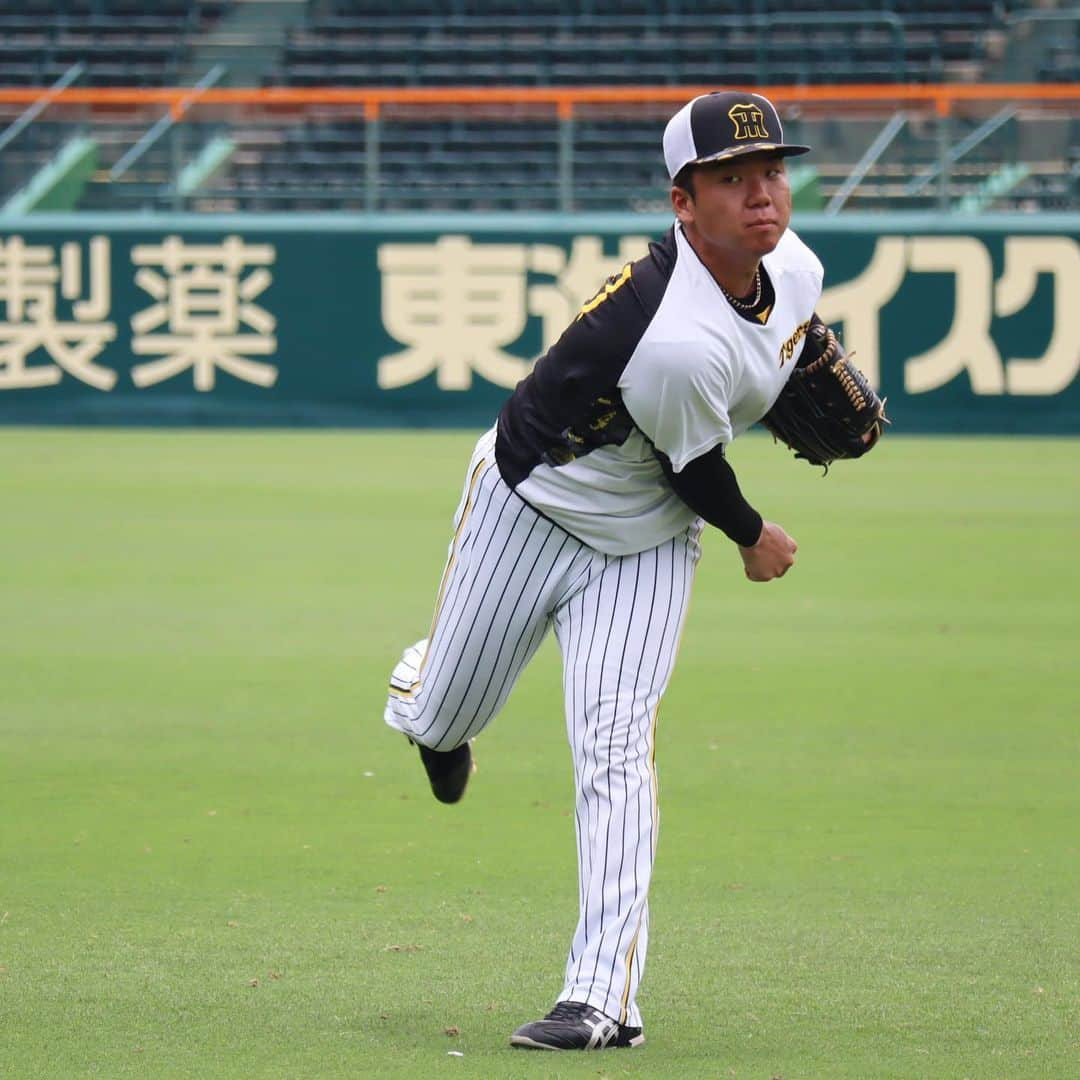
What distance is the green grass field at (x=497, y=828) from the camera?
3.72 m

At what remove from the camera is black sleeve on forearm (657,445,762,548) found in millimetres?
3691

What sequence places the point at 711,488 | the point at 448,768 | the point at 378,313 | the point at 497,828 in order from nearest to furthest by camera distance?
the point at 711,488 → the point at 448,768 → the point at 497,828 → the point at 378,313

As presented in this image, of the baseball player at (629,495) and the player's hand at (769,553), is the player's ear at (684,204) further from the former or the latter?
the player's hand at (769,553)

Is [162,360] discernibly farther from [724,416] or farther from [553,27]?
[724,416]

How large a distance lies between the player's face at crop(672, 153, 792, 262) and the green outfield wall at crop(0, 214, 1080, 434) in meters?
14.6

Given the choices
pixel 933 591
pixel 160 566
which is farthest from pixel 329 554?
pixel 933 591

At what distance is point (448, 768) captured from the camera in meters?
4.48

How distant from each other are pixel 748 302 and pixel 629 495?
437 millimetres

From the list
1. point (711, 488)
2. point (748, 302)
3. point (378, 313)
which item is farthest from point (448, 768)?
point (378, 313)

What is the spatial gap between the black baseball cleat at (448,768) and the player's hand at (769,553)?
0.89 meters

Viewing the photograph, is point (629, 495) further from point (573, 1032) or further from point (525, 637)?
point (573, 1032)

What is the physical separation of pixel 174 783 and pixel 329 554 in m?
4.93

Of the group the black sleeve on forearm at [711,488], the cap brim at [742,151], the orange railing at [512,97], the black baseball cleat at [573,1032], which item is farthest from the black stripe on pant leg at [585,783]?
the orange railing at [512,97]

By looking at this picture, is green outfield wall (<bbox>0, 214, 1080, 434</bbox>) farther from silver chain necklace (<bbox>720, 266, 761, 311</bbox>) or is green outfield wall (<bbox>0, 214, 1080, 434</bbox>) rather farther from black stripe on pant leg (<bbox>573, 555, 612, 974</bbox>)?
black stripe on pant leg (<bbox>573, 555, 612, 974</bbox>)
